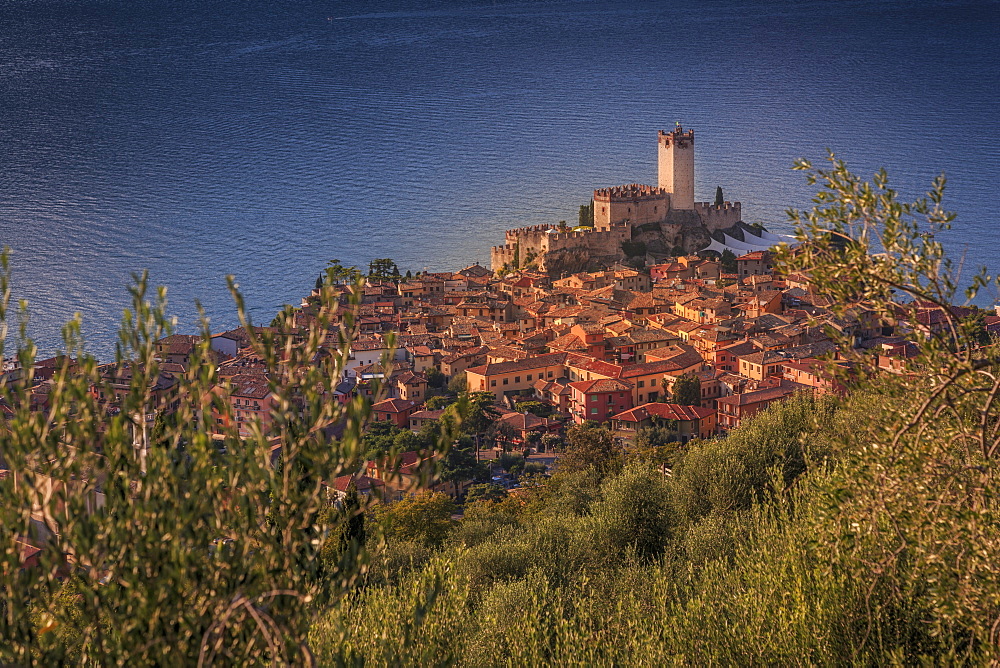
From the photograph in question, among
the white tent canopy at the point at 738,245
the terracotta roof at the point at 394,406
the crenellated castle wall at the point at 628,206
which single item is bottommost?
the terracotta roof at the point at 394,406

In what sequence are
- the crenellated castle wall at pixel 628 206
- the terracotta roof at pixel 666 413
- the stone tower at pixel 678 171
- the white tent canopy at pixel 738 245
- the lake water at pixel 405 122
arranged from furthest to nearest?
the lake water at pixel 405 122, the stone tower at pixel 678 171, the white tent canopy at pixel 738 245, the crenellated castle wall at pixel 628 206, the terracotta roof at pixel 666 413

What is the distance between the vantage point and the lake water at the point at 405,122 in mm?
39125

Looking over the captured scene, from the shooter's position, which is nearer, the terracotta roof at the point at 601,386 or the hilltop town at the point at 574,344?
the hilltop town at the point at 574,344

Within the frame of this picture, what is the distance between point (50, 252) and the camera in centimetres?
3738

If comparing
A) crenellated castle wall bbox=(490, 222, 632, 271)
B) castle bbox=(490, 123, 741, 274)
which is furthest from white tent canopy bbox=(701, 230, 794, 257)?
crenellated castle wall bbox=(490, 222, 632, 271)

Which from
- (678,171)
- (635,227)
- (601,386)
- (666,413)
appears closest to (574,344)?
(601,386)

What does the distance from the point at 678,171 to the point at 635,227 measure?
3.17m

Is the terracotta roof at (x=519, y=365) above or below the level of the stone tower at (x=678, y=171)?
below

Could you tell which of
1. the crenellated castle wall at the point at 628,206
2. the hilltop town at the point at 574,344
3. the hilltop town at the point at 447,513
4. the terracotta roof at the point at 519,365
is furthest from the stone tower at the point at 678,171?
the hilltop town at the point at 447,513

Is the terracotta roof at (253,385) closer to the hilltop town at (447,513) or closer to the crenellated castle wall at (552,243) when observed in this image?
the hilltop town at (447,513)

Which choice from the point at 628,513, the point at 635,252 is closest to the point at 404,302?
the point at 635,252

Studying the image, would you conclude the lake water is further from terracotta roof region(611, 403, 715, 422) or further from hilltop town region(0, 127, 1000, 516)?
terracotta roof region(611, 403, 715, 422)

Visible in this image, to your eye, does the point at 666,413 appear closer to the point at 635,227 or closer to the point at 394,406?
the point at 394,406

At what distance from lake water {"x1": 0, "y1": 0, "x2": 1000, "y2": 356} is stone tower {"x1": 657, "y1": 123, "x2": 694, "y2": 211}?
4.54 meters
